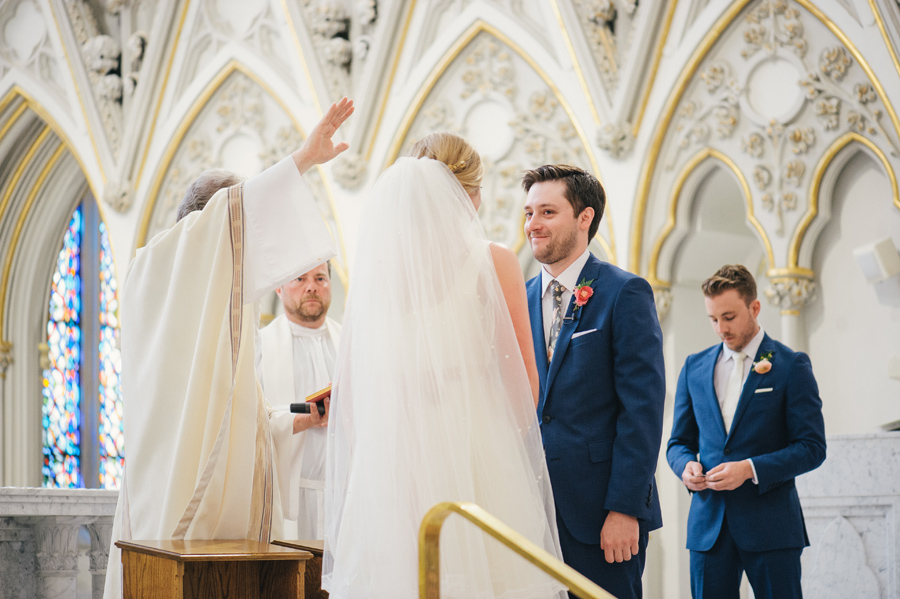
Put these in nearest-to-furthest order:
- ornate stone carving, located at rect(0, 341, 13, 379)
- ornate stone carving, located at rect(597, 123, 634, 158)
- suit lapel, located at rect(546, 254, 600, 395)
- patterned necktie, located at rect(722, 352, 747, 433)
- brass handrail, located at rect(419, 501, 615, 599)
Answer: brass handrail, located at rect(419, 501, 615, 599) → suit lapel, located at rect(546, 254, 600, 395) → patterned necktie, located at rect(722, 352, 747, 433) → ornate stone carving, located at rect(597, 123, 634, 158) → ornate stone carving, located at rect(0, 341, 13, 379)

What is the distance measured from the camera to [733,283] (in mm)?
4004

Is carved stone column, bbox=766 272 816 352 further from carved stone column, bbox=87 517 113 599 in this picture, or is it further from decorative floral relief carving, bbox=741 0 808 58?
carved stone column, bbox=87 517 113 599

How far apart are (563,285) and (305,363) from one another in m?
1.87

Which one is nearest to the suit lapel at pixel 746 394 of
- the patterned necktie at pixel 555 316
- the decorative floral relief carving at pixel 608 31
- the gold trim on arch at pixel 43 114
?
the patterned necktie at pixel 555 316

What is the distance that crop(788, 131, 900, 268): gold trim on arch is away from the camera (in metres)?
5.86

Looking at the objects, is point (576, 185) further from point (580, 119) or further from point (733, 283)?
point (580, 119)

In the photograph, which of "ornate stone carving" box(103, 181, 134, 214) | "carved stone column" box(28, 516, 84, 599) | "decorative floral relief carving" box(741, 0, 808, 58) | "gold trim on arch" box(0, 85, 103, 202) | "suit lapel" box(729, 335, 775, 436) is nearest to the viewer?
"suit lapel" box(729, 335, 775, 436)

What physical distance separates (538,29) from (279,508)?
503cm

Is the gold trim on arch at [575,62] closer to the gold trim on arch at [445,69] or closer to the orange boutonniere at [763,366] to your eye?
the gold trim on arch at [445,69]

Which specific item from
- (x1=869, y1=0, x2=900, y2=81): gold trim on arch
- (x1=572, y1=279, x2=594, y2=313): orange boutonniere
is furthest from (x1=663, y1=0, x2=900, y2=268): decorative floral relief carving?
(x1=572, y1=279, x2=594, y2=313): orange boutonniere

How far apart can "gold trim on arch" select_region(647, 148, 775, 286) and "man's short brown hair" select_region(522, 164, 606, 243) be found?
372 centimetres

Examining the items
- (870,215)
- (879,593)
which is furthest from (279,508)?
(870,215)

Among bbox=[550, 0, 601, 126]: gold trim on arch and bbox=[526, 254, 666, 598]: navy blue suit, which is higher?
bbox=[550, 0, 601, 126]: gold trim on arch

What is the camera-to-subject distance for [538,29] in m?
7.50
